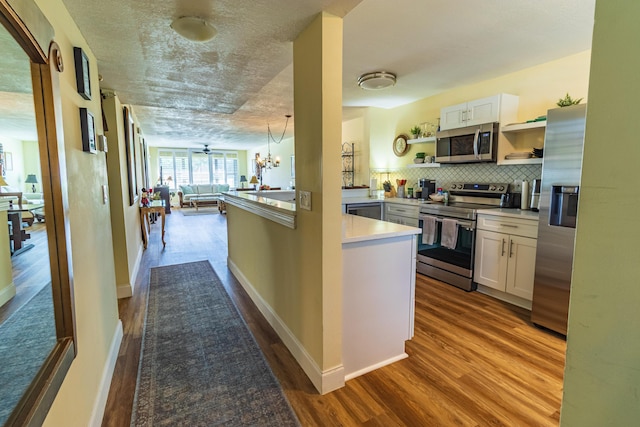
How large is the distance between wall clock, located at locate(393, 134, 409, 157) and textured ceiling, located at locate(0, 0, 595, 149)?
3.70 feet

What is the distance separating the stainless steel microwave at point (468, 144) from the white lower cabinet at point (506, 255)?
29.8 inches

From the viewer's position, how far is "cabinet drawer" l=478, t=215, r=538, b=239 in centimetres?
275

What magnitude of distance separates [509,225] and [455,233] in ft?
1.90

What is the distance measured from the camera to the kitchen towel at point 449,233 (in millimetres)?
3414

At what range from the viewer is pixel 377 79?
3273 millimetres

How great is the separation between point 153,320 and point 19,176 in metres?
2.05

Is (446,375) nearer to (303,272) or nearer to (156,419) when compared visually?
(303,272)

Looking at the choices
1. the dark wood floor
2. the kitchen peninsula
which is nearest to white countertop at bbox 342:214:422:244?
the kitchen peninsula

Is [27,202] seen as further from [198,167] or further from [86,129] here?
A: [198,167]

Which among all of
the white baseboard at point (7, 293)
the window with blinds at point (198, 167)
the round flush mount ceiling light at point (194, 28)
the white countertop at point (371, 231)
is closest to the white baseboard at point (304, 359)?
the white countertop at point (371, 231)

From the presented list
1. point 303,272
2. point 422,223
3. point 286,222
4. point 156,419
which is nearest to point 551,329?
point 422,223

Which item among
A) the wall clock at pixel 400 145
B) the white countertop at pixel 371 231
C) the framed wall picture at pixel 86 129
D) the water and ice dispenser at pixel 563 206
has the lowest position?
the white countertop at pixel 371 231

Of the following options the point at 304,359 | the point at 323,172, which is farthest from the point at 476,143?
the point at 304,359

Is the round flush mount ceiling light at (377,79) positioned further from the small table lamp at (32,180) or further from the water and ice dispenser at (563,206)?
the small table lamp at (32,180)
